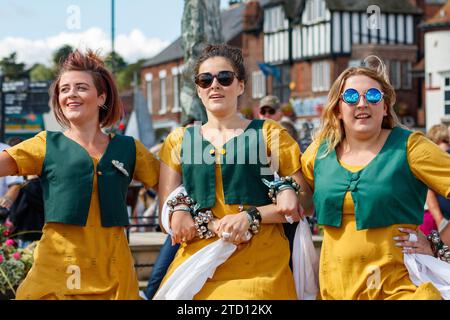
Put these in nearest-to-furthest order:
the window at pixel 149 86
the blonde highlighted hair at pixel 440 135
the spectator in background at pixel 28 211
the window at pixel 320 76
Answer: the blonde highlighted hair at pixel 440 135 < the spectator in background at pixel 28 211 < the window at pixel 320 76 < the window at pixel 149 86

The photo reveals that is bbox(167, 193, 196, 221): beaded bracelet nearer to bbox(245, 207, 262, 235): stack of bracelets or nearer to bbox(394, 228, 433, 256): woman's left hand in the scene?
bbox(245, 207, 262, 235): stack of bracelets

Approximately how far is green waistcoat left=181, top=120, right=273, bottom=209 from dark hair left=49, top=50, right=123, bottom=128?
23.1 inches

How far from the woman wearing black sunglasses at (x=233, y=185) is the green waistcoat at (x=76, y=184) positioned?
262mm

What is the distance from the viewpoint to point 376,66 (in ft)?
17.4

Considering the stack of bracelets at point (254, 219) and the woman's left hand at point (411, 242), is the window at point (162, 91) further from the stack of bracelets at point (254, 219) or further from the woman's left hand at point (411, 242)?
the woman's left hand at point (411, 242)

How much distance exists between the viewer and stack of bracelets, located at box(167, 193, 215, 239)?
5.14 m

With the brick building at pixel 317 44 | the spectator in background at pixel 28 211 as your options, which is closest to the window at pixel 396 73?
the brick building at pixel 317 44

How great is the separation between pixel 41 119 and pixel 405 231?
23.7 meters

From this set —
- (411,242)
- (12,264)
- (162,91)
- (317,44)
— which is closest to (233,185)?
(411,242)

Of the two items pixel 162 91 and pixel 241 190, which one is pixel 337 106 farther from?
pixel 162 91

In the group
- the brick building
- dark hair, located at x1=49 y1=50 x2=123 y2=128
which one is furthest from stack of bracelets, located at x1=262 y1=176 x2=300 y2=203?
the brick building

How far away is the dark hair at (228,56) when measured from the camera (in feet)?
17.5

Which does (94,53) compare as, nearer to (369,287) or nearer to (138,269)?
(369,287)

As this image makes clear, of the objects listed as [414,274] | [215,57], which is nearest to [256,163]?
[215,57]
